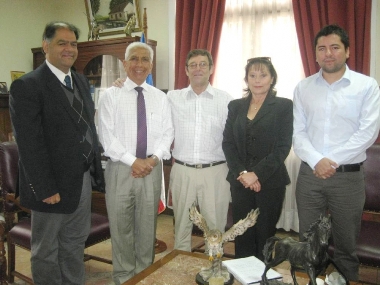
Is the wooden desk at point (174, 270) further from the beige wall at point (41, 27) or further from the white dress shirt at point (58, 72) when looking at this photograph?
the beige wall at point (41, 27)

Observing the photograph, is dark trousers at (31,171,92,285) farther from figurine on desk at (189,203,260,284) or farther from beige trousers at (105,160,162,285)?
figurine on desk at (189,203,260,284)

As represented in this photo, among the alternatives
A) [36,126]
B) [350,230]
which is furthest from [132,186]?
[350,230]

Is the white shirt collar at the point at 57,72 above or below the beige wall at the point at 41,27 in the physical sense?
below

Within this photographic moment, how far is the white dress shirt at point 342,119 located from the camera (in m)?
1.96

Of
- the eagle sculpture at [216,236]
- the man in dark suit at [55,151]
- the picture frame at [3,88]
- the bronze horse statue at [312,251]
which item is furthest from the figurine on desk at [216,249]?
the picture frame at [3,88]

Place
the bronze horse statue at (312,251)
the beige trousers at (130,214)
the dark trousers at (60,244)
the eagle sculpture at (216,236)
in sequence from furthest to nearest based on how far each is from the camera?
1. the beige trousers at (130,214)
2. the dark trousers at (60,244)
3. the eagle sculpture at (216,236)
4. the bronze horse statue at (312,251)

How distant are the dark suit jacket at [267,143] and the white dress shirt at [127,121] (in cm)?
45

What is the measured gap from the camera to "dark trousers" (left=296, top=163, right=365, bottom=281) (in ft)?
6.56

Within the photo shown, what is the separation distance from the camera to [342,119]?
200cm

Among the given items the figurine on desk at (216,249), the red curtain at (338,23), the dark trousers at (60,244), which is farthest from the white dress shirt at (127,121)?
the red curtain at (338,23)

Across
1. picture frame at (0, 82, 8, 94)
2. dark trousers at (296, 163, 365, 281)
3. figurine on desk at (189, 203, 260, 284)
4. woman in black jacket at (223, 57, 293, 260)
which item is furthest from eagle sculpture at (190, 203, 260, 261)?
picture frame at (0, 82, 8, 94)

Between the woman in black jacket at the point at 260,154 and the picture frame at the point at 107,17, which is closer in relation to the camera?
the woman in black jacket at the point at 260,154

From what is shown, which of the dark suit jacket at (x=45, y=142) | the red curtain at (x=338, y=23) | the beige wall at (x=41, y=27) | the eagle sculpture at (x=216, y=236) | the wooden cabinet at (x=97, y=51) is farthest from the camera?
the beige wall at (x=41, y=27)

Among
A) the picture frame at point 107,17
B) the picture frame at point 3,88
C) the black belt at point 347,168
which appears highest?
the picture frame at point 107,17
